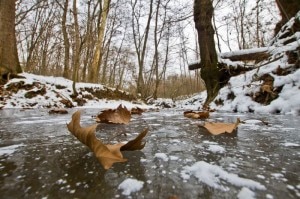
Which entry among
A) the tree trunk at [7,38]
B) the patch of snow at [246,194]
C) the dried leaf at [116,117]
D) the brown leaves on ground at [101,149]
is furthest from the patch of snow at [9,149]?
the tree trunk at [7,38]

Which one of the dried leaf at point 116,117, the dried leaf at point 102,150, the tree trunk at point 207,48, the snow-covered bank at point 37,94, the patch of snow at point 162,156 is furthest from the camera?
the snow-covered bank at point 37,94

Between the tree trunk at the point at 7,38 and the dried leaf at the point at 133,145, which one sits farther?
the tree trunk at the point at 7,38

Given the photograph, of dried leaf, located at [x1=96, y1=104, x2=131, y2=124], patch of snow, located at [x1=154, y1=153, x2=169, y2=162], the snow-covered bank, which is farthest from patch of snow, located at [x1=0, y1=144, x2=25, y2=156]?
the snow-covered bank

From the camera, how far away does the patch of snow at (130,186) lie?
512 millimetres

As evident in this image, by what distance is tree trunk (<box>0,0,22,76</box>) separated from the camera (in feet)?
21.3

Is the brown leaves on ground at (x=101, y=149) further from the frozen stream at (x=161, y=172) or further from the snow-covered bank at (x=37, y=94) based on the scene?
the snow-covered bank at (x=37, y=94)

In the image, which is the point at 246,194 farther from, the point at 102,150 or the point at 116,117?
the point at 116,117

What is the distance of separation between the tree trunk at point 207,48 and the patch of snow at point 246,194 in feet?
15.1

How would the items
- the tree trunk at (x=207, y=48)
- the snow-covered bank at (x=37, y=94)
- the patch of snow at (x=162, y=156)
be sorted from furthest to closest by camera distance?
the snow-covered bank at (x=37, y=94)
the tree trunk at (x=207, y=48)
the patch of snow at (x=162, y=156)

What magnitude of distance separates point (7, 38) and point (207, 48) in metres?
5.09

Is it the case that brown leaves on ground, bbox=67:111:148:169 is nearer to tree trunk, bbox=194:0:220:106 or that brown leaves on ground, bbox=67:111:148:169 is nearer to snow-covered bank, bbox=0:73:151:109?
tree trunk, bbox=194:0:220:106

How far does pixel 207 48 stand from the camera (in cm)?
515

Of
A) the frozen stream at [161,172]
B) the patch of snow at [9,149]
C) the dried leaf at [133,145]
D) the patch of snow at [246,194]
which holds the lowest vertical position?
the patch of snow at [246,194]

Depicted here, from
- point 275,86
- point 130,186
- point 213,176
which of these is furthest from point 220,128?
point 275,86
